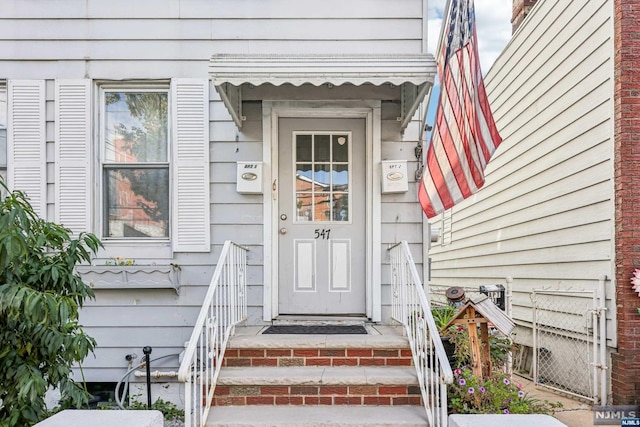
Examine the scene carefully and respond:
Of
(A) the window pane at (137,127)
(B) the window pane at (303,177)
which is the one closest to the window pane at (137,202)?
(A) the window pane at (137,127)

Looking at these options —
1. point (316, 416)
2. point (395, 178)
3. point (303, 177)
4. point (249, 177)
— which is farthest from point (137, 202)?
point (316, 416)

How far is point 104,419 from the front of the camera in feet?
6.55

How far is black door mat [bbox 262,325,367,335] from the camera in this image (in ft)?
11.9

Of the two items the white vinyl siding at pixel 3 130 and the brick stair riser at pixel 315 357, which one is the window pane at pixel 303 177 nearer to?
the brick stair riser at pixel 315 357

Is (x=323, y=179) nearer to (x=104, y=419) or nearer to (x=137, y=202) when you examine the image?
(x=137, y=202)

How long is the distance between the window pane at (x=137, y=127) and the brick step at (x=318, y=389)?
207 cm

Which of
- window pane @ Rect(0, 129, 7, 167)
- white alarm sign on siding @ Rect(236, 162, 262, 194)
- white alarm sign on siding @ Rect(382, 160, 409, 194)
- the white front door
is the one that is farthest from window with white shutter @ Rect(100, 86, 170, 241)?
white alarm sign on siding @ Rect(382, 160, 409, 194)

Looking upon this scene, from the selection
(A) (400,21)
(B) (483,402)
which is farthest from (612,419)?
(A) (400,21)

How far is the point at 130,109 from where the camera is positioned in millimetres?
4152

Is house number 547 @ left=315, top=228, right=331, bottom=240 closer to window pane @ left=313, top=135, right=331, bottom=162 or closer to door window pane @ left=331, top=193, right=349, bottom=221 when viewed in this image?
door window pane @ left=331, top=193, right=349, bottom=221

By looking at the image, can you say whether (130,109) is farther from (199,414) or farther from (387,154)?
(199,414)

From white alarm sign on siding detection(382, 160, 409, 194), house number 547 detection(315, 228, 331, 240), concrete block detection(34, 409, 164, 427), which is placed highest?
white alarm sign on siding detection(382, 160, 409, 194)

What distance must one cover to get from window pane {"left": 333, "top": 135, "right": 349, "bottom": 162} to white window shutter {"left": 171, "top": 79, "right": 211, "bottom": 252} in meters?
1.09

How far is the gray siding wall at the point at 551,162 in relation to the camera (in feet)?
14.6
